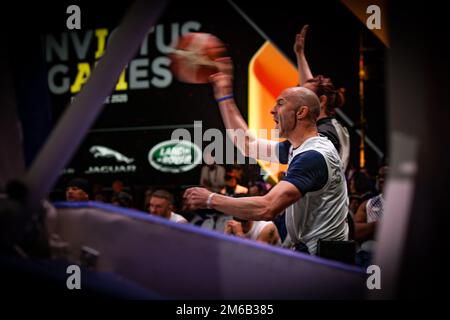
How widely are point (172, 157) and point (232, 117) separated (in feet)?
14.8

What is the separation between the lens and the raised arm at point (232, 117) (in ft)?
13.6

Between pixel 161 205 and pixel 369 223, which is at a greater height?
pixel 161 205

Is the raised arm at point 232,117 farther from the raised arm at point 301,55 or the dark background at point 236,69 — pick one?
the dark background at point 236,69

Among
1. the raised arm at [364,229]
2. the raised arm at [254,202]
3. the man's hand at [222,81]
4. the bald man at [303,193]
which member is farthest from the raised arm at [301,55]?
the raised arm at [254,202]

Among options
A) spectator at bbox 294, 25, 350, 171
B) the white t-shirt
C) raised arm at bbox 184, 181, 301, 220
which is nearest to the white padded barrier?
raised arm at bbox 184, 181, 301, 220

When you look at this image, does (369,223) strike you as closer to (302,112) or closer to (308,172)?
(302,112)

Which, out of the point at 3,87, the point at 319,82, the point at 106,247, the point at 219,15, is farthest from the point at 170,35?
the point at 106,247

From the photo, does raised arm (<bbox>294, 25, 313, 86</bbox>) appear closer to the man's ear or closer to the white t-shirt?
the man's ear

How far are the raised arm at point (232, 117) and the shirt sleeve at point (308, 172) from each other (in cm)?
130

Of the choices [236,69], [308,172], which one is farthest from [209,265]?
[236,69]

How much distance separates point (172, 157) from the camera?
876 centimetres
